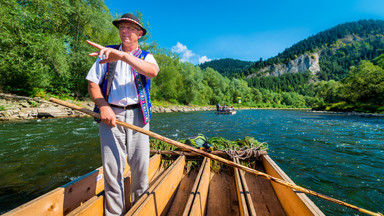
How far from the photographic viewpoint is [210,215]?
8.18 ft

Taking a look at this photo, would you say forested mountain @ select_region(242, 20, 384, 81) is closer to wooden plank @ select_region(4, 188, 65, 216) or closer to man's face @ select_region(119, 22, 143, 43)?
man's face @ select_region(119, 22, 143, 43)

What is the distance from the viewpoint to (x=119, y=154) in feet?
6.46

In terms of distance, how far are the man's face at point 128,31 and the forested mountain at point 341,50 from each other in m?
190

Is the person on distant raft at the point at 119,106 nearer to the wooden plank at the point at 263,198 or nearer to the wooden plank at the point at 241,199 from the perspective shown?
the wooden plank at the point at 241,199

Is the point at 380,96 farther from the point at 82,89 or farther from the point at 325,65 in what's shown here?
the point at 325,65

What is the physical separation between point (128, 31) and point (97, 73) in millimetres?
617

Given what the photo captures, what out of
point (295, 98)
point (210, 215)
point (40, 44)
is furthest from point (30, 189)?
point (295, 98)

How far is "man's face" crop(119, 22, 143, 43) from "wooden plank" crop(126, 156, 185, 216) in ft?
6.36

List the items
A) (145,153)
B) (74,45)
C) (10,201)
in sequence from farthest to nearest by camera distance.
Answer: (74,45), (10,201), (145,153)

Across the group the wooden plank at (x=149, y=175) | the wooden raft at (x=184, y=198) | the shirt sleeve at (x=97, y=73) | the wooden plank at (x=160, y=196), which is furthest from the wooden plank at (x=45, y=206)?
the shirt sleeve at (x=97, y=73)

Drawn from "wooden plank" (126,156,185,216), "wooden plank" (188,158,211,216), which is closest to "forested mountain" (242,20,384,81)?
"wooden plank" (126,156,185,216)

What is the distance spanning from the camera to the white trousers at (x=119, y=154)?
1.92 m

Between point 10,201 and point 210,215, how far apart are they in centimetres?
369

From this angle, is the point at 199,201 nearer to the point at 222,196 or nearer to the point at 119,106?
the point at 222,196
